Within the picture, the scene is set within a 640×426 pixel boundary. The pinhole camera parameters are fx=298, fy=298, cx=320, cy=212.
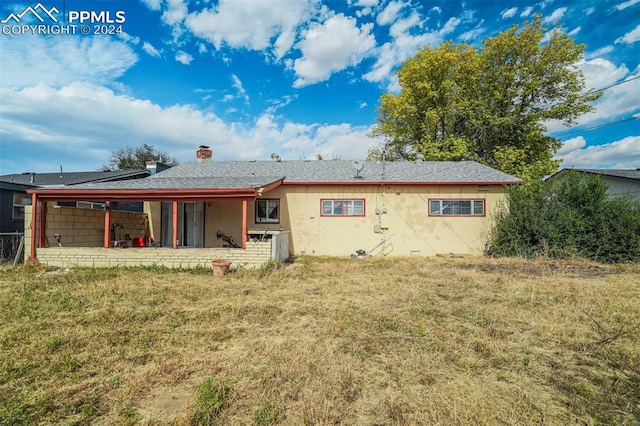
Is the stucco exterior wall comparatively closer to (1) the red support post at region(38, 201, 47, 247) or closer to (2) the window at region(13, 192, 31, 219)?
(1) the red support post at region(38, 201, 47, 247)

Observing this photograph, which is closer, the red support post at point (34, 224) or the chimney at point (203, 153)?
the red support post at point (34, 224)

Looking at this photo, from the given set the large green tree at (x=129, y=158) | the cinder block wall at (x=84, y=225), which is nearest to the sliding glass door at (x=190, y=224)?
the cinder block wall at (x=84, y=225)

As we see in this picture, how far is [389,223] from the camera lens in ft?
40.3

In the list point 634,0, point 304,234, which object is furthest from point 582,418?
point 634,0

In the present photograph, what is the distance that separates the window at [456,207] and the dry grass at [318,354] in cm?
562

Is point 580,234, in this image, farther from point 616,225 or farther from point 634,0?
point 634,0

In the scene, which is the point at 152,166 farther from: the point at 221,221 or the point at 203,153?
the point at 221,221

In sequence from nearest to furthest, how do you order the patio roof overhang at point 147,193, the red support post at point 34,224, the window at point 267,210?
the red support post at point 34,224, the patio roof overhang at point 147,193, the window at point 267,210

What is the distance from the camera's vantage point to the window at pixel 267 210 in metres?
12.7

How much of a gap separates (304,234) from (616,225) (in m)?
10.9

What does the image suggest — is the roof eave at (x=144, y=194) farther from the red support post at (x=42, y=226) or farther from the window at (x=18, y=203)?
the window at (x=18, y=203)

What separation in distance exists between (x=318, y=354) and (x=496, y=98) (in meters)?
22.5

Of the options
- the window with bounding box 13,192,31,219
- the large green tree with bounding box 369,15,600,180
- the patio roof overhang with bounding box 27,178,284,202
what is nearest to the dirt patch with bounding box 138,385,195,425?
the patio roof overhang with bounding box 27,178,284,202

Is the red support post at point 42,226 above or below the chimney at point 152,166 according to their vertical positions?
below
